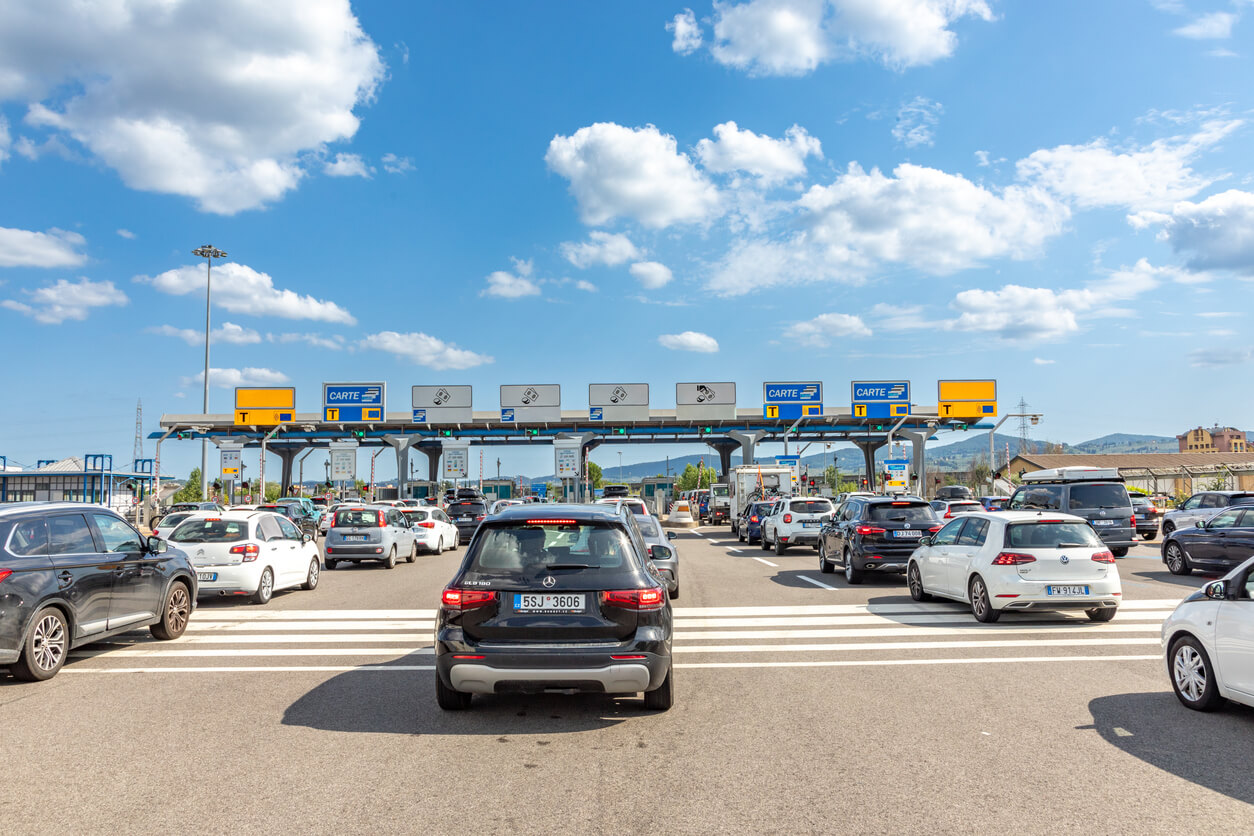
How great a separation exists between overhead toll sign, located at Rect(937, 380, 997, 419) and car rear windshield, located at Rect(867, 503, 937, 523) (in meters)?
37.8

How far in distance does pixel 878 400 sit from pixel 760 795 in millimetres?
52837

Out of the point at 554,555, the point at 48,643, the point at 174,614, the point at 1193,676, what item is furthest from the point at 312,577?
the point at 1193,676

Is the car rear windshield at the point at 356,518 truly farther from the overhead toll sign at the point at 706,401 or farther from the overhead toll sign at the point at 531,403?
the overhead toll sign at the point at 706,401

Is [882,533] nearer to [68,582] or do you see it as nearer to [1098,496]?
[1098,496]

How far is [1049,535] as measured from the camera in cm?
1184

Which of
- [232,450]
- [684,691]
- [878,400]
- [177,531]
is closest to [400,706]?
[684,691]

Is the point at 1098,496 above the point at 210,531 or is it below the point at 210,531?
above

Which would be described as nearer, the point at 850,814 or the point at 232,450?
the point at 850,814

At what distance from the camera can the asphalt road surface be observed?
4.93 metres

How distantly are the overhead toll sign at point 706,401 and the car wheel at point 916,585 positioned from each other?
144ft

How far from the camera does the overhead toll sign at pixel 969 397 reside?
175ft

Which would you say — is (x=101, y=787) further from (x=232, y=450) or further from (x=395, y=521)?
(x=232, y=450)

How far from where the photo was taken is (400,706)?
749 cm

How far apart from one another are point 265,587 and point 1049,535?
456 inches
